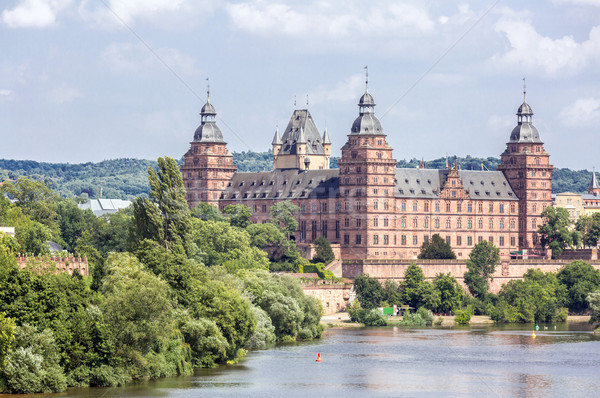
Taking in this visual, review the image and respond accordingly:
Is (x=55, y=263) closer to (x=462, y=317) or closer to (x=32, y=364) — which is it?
(x=32, y=364)

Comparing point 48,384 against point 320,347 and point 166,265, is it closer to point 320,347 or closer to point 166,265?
point 166,265

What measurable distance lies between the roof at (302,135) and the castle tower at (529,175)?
27778 millimetres

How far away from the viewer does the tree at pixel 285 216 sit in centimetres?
17650

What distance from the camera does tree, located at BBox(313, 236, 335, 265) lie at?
165875 mm

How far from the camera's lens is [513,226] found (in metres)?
185

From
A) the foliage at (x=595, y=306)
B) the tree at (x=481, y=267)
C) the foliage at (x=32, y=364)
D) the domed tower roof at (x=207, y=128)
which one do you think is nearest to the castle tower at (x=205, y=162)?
the domed tower roof at (x=207, y=128)

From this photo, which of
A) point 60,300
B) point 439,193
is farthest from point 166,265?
point 439,193

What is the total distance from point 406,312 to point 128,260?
204ft

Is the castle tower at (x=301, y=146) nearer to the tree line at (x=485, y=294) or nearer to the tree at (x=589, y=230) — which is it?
the tree line at (x=485, y=294)

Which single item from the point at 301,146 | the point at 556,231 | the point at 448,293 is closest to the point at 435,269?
the point at 448,293

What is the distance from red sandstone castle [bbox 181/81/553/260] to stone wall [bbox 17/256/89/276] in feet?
229

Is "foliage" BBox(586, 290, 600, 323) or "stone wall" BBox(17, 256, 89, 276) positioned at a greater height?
"stone wall" BBox(17, 256, 89, 276)

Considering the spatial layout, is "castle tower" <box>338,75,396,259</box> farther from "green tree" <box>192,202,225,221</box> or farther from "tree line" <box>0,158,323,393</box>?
"tree line" <box>0,158,323,393</box>

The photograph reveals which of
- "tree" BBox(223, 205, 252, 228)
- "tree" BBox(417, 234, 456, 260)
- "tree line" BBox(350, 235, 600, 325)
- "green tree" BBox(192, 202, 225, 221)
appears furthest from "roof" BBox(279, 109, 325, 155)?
"tree line" BBox(350, 235, 600, 325)
